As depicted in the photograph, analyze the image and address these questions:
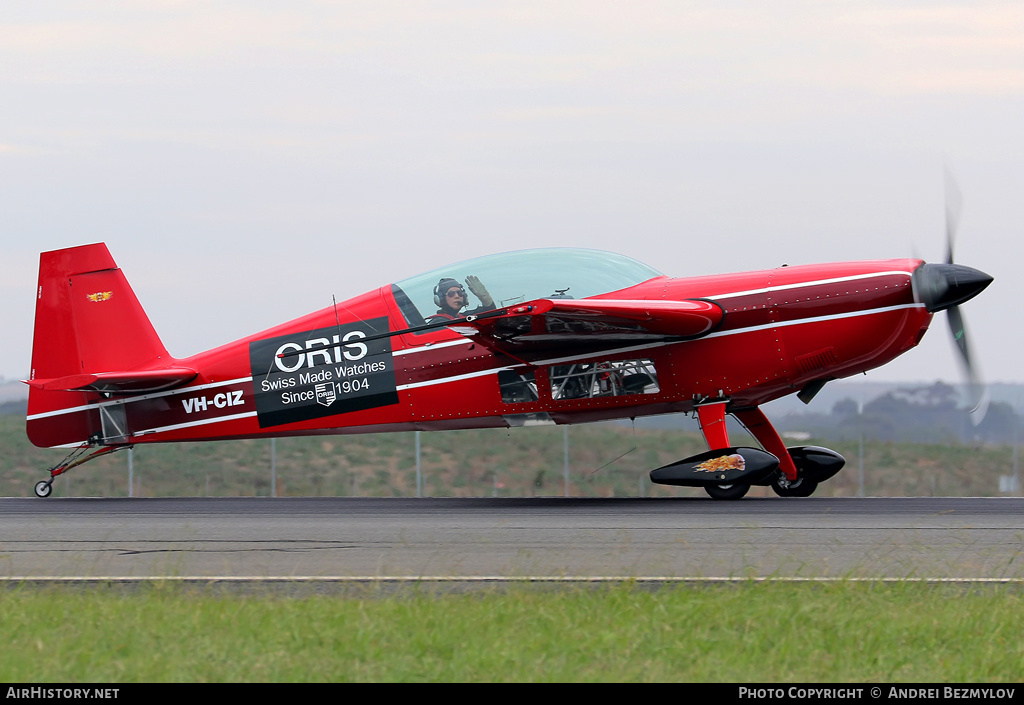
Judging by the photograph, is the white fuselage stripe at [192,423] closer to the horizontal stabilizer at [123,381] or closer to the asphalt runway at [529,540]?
the horizontal stabilizer at [123,381]

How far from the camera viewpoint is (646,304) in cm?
1306

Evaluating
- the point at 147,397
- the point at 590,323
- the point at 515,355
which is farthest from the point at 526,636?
the point at 147,397

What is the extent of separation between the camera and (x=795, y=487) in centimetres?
1475

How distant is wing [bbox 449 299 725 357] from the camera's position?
1284cm

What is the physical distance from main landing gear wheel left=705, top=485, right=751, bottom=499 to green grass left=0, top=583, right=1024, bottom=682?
704 centimetres

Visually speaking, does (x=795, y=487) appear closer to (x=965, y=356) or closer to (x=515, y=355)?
(x=965, y=356)

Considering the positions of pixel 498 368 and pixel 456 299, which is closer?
pixel 456 299

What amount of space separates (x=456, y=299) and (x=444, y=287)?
0.83 feet

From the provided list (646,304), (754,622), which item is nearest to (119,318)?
(646,304)

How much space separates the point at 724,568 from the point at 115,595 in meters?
4.02

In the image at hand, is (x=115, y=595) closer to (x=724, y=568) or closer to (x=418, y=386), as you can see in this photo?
(x=724, y=568)

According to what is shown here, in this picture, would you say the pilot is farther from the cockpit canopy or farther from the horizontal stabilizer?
the horizontal stabilizer

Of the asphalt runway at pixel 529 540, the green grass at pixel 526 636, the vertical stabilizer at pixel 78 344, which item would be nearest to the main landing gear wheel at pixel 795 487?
the asphalt runway at pixel 529 540
